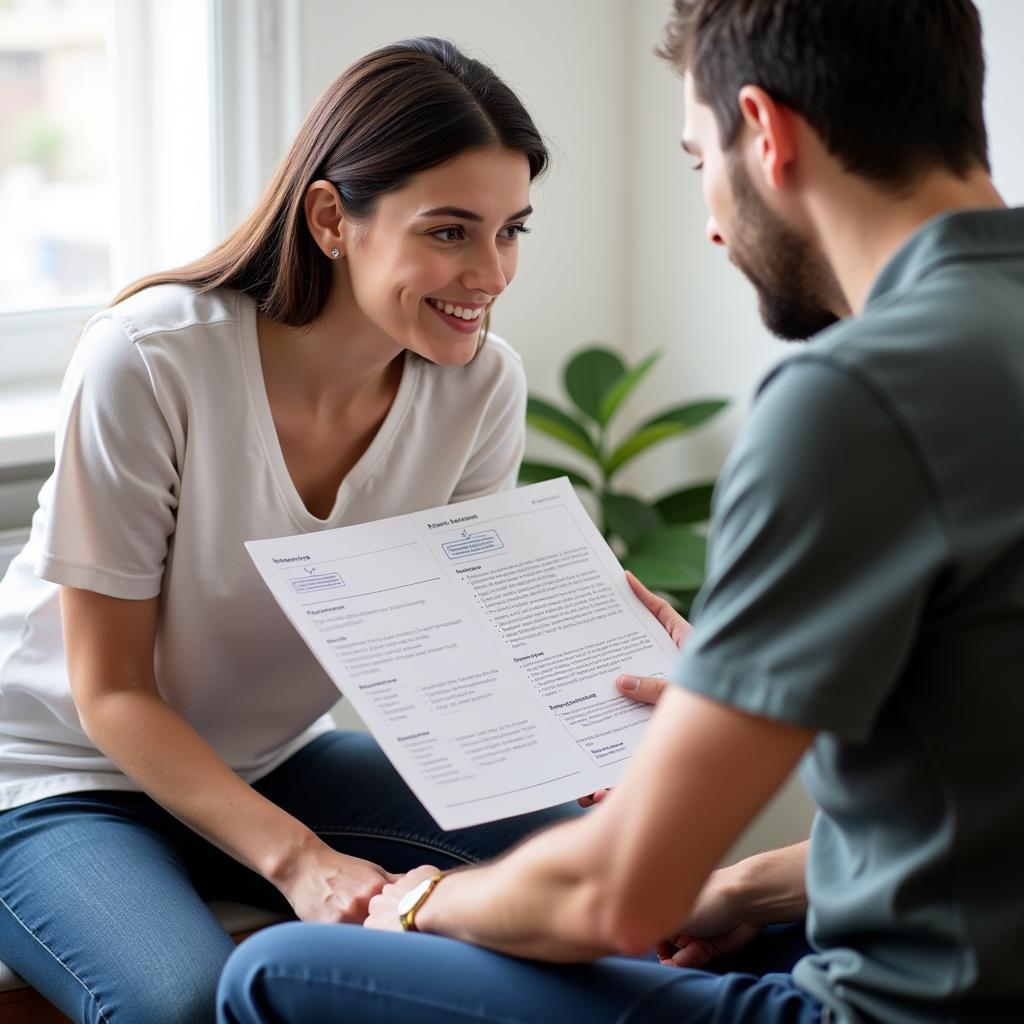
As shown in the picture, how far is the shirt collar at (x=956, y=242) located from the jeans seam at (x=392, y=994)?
578 millimetres

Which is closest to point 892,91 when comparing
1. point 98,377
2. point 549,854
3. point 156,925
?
point 549,854

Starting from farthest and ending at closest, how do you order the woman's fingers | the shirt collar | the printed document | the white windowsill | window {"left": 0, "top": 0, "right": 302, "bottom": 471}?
window {"left": 0, "top": 0, "right": 302, "bottom": 471} < the white windowsill < the woman's fingers < the printed document < the shirt collar

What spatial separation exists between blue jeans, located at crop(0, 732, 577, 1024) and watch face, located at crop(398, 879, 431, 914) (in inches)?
11.0

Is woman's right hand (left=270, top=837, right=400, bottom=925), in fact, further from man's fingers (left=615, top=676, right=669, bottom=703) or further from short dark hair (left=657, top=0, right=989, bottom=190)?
short dark hair (left=657, top=0, right=989, bottom=190)

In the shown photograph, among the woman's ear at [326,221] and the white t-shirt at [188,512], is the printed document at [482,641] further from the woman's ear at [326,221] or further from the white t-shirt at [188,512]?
the woman's ear at [326,221]

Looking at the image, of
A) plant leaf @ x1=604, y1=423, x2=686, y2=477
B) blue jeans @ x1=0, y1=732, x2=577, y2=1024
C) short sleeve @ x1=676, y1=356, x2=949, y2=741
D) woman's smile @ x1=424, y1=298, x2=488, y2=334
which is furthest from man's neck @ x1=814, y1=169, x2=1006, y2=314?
plant leaf @ x1=604, y1=423, x2=686, y2=477

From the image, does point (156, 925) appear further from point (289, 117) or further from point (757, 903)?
point (289, 117)

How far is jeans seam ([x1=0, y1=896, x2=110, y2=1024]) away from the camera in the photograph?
129 cm

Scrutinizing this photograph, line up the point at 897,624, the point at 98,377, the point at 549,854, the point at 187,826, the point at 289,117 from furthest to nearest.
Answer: the point at 289,117 → the point at 187,826 → the point at 98,377 → the point at 549,854 → the point at 897,624

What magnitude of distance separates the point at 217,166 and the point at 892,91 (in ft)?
4.85

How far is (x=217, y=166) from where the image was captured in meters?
2.20

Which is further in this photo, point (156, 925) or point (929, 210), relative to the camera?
point (156, 925)

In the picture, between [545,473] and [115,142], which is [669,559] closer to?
[545,473]

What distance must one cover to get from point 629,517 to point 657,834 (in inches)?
57.3
